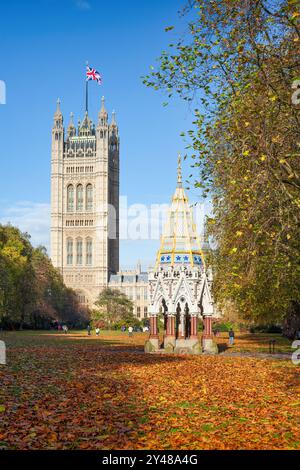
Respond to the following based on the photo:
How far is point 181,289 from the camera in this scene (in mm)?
34469

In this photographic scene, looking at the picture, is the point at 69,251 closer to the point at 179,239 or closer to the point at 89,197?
the point at 89,197

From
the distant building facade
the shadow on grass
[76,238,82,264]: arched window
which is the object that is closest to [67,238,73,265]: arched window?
[76,238,82,264]: arched window

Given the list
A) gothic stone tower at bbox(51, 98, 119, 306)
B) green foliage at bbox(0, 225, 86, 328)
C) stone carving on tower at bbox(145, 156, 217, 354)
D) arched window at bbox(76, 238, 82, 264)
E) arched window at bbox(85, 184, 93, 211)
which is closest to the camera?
stone carving on tower at bbox(145, 156, 217, 354)

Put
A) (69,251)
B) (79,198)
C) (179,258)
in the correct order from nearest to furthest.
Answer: (179,258) → (69,251) → (79,198)

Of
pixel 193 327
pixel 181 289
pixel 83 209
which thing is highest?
pixel 83 209

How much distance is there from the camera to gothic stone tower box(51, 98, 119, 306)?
146m

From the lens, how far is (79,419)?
1182 cm

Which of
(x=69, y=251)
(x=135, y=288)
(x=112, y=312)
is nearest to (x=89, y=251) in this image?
(x=69, y=251)

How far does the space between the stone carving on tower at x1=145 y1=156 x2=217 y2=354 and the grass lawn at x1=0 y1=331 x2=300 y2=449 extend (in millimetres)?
10976

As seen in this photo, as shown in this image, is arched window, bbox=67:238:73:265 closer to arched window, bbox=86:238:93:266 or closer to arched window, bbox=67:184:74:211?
arched window, bbox=86:238:93:266

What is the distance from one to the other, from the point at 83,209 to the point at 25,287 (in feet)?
237

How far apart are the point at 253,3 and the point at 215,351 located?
871 inches

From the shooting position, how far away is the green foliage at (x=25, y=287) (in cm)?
6752
